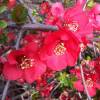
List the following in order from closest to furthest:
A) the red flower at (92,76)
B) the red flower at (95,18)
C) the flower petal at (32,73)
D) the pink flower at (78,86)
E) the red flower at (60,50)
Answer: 1. the red flower at (60,50)
2. the flower petal at (32,73)
3. the red flower at (95,18)
4. the red flower at (92,76)
5. the pink flower at (78,86)

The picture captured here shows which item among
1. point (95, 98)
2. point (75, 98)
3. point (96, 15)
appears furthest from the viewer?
point (75, 98)

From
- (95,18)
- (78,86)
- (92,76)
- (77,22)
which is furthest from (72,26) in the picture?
(78,86)

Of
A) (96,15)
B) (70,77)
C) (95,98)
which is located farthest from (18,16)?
(95,98)

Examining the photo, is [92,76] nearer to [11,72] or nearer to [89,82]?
[89,82]

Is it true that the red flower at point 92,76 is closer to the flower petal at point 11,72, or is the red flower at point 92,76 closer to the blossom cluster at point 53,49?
the blossom cluster at point 53,49

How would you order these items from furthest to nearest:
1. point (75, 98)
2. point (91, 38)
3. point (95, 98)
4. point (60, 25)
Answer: point (75, 98), point (95, 98), point (91, 38), point (60, 25)

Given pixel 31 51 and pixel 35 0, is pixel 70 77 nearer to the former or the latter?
pixel 31 51

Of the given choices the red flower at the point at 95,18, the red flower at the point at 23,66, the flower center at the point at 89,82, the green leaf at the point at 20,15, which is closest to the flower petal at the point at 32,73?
the red flower at the point at 23,66
